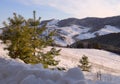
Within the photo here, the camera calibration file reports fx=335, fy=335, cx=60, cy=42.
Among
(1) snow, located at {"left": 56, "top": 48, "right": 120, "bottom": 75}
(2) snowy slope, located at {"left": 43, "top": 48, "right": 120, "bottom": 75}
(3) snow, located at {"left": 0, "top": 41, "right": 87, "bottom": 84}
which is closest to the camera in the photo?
(3) snow, located at {"left": 0, "top": 41, "right": 87, "bottom": 84}

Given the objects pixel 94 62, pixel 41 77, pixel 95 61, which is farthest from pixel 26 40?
pixel 95 61

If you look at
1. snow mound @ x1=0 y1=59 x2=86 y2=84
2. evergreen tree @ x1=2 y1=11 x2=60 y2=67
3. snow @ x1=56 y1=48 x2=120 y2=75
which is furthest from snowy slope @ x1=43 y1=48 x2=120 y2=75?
snow mound @ x1=0 y1=59 x2=86 y2=84

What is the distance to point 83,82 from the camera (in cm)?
546

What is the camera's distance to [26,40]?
18.1 meters

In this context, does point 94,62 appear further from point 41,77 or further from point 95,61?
point 41,77

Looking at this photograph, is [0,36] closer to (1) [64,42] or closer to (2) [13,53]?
(2) [13,53]

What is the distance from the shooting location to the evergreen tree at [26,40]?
707 inches

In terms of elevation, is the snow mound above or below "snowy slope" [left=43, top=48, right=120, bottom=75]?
above

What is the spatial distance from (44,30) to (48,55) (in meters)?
1.62

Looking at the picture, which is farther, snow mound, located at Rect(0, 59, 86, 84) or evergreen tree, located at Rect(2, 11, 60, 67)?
evergreen tree, located at Rect(2, 11, 60, 67)

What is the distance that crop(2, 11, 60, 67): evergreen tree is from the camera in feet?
58.9

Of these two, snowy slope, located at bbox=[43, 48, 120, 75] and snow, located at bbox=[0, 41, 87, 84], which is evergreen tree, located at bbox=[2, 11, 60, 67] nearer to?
snow, located at bbox=[0, 41, 87, 84]

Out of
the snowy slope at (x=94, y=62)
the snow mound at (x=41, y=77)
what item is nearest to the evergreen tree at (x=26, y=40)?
the snow mound at (x=41, y=77)

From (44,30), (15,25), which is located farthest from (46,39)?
(15,25)
